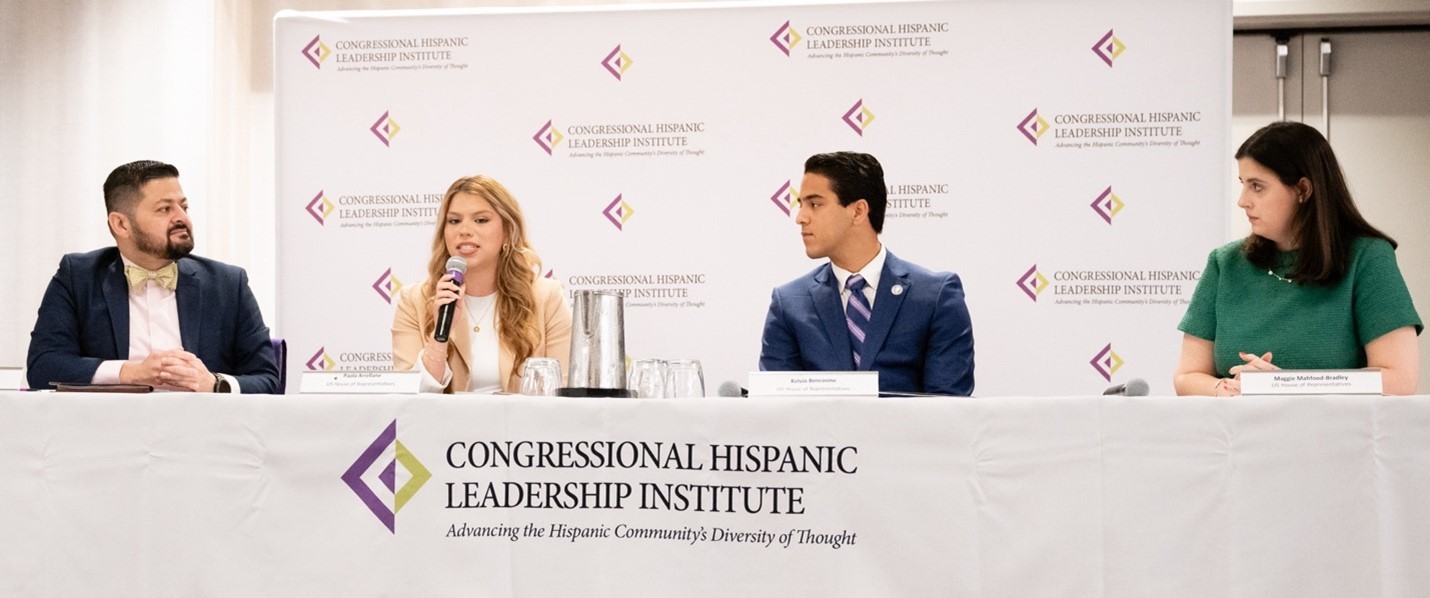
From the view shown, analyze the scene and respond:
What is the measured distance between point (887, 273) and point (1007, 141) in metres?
1.30

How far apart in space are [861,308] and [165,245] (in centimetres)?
174

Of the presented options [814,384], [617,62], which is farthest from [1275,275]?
[617,62]

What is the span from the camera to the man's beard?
300 centimetres

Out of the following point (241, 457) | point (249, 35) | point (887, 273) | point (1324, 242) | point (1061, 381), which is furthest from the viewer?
point (249, 35)

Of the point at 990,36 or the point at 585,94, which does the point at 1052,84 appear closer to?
the point at 990,36

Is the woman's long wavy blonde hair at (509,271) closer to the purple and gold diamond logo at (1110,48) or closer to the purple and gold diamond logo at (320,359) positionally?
the purple and gold diamond logo at (320,359)

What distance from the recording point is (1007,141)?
397 centimetres

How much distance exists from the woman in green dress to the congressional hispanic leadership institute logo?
4.87 ft

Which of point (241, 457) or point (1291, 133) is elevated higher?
point (1291, 133)

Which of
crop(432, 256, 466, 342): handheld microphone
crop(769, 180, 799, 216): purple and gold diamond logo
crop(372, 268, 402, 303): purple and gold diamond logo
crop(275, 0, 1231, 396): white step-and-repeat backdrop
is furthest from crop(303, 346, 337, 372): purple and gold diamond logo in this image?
crop(432, 256, 466, 342): handheld microphone

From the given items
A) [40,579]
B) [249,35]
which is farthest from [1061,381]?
[249,35]

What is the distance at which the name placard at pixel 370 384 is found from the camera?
2004 mm

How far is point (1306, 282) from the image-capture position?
2432mm

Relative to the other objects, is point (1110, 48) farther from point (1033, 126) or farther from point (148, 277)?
point (148, 277)
